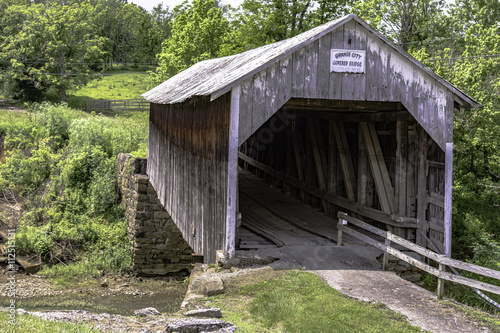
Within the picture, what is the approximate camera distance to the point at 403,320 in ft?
20.9

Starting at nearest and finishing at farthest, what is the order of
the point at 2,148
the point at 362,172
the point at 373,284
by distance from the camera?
the point at 373,284 < the point at 362,172 < the point at 2,148

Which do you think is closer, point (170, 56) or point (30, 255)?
point (30, 255)

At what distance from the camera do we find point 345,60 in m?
8.74

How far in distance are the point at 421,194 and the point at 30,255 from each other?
518 inches

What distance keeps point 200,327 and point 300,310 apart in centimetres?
149

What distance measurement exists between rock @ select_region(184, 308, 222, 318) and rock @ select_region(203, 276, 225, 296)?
90 centimetres

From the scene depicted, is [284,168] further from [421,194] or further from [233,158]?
[233,158]

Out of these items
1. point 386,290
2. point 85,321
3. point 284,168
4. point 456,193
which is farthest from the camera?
point 456,193

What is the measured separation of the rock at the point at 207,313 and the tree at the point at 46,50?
32.9m

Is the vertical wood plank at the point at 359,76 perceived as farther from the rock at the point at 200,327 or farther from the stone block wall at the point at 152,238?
the stone block wall at the point at 152,238

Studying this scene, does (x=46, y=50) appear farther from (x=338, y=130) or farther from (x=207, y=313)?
(x=207, y=313)

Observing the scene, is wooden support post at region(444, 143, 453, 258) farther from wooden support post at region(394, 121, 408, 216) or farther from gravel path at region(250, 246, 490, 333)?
gravel path at region(250, 246, 490, 333)

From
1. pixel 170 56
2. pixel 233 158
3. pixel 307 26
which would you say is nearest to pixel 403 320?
pixel 233 158

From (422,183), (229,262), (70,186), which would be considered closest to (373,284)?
(229,262)
